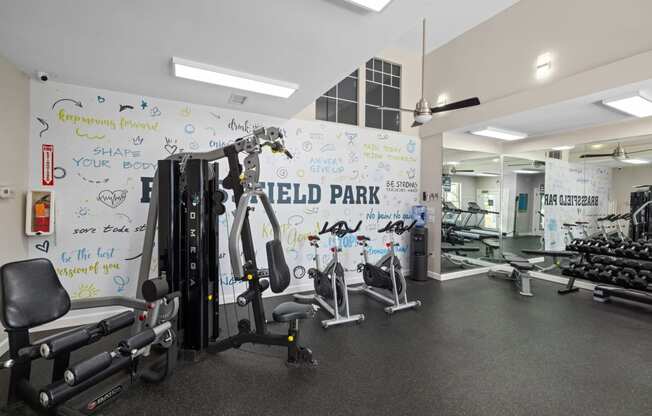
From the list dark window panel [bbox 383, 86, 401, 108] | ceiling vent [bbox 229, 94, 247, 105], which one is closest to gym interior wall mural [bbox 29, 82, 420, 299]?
ceiling vent [bbox 229, 94, 247, 105]

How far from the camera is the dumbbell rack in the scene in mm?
3668

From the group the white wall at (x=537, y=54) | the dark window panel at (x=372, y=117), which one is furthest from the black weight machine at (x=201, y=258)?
the white wall at (x=537, y=54)

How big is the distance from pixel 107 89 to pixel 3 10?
1391 mm

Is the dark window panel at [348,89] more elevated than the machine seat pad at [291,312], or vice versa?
the dark window panel at [348,89]

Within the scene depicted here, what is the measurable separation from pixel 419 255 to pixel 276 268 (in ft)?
10.6

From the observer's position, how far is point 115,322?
2078mm

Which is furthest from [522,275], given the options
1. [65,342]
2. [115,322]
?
[65,342]

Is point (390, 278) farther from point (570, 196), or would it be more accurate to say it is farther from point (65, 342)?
point (570, 196)

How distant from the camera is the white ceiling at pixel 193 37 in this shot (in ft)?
5.89

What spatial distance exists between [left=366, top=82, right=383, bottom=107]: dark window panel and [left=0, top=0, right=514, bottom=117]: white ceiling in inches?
85.3

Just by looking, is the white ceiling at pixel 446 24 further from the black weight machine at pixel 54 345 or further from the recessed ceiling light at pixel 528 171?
the black weight machine at pixel 54 345

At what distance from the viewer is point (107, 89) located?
3.14m

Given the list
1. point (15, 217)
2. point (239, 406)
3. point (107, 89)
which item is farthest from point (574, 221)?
point (15, 217)

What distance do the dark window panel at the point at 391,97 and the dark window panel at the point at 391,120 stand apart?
0.45 feet
